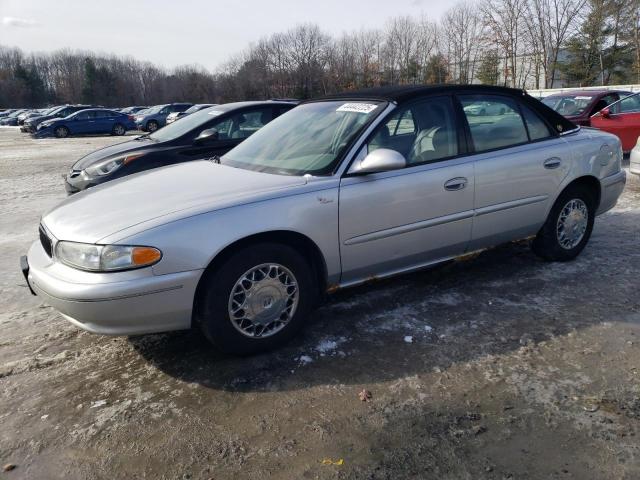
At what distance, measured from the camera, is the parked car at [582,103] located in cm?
1027


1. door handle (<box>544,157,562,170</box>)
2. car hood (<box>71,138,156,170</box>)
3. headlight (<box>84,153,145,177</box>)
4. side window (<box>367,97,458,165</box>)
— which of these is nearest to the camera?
side window (<box>367,97,458,165</box>)

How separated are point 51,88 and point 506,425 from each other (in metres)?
101

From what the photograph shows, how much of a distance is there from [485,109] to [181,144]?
430 centimetres

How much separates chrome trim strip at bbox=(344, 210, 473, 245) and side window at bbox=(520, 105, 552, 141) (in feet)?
3.47

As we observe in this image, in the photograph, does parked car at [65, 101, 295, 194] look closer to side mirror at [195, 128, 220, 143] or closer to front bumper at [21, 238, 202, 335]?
side mirror at [195, 128, 220, 143]

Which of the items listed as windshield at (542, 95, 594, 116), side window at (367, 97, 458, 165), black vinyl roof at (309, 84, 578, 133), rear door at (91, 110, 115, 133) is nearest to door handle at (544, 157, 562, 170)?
black vinyl roof at (309, 84, 578, 133)

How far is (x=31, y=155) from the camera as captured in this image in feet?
55.1

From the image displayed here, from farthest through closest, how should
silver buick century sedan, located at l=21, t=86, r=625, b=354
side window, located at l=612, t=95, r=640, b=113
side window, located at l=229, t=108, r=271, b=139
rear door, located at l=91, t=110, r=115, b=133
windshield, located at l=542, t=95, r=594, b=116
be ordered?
rear door, located at l=91, t=110, r=115, b=133 → windshield, located at l=542, t=95, r=594, b=116 → side window, located at l=612, t=95, r=640, b=113 → side window, located at l=229, t=108, r=271, b=139 → silver buick century sedan, located at l=21, t=86, r=625, b=354

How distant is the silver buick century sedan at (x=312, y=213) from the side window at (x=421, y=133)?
1cm

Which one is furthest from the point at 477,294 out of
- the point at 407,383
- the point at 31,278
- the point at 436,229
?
the point at 31,278

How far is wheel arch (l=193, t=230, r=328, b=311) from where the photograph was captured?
120 inches

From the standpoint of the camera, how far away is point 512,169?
4.07m

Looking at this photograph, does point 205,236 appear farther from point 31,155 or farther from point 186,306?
point 31,155

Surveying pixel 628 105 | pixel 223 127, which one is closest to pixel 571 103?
pixel 628 105
